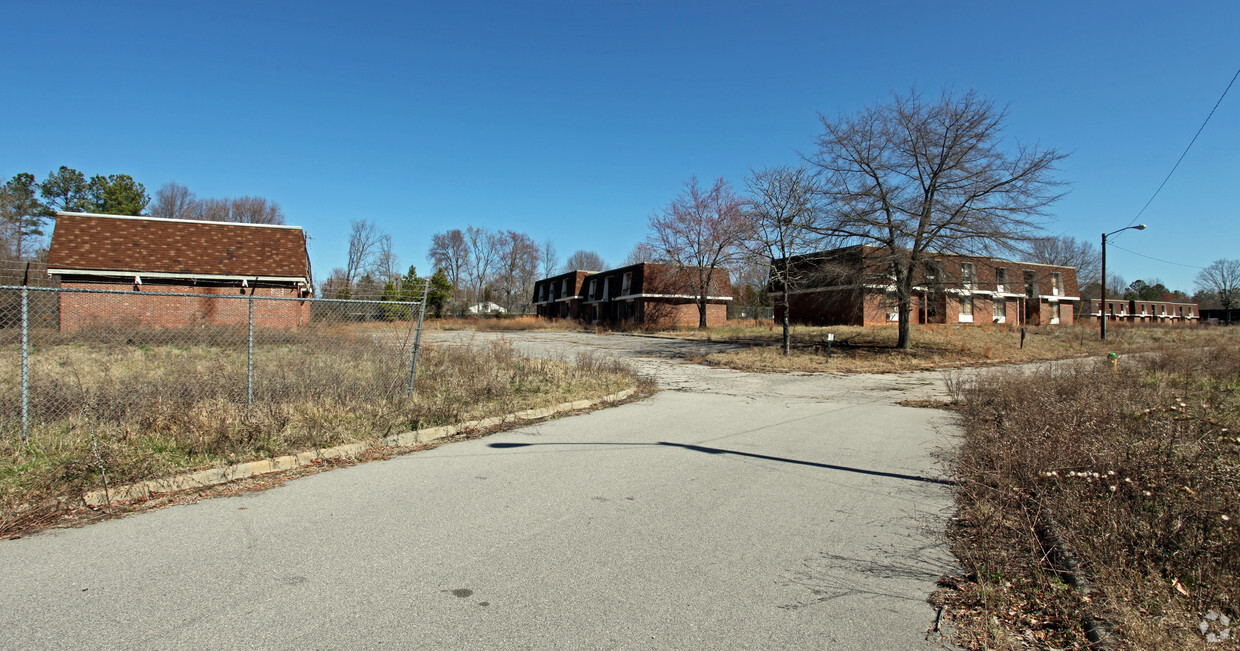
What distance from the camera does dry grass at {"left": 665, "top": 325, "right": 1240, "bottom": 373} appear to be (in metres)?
22.1

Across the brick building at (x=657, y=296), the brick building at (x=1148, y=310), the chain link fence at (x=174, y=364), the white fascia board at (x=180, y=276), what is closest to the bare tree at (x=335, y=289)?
the chain link fence at (x=174, y=364)

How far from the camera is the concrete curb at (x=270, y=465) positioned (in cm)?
533

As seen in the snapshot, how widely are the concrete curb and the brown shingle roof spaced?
23.7m

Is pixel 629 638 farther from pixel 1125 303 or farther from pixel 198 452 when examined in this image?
pixel 1125 303

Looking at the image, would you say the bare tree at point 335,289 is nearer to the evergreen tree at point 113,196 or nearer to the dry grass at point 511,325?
the dry grass at point 511,325

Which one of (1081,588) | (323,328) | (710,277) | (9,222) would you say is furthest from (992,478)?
(9,222)

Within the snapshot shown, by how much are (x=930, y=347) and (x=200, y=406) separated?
26.3m

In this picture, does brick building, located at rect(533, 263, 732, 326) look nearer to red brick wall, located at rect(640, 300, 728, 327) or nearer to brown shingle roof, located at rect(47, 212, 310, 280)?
red brick wall, located at rect(640, 300, 728, 327)

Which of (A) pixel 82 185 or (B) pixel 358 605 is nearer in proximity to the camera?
(B) pixel 358 605

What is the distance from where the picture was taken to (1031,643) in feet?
10.5

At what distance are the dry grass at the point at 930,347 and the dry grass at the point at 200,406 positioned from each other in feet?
41.3

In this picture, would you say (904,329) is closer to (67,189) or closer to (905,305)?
(905,305)

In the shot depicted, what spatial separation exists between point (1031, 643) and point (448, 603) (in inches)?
126

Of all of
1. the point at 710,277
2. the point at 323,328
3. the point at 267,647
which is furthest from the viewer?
the point at 710,277
